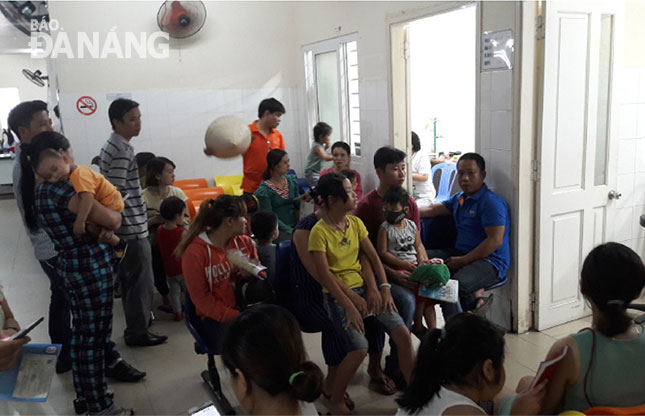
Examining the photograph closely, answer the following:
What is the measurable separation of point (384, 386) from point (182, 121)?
4.11 metres

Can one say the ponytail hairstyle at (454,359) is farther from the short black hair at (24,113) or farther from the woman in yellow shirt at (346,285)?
the short black hair at (24,113)

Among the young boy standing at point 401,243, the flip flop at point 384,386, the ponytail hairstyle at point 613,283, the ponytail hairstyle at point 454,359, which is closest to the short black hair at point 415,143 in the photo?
the young boy standing at point 401,243

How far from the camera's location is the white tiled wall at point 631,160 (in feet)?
12.3

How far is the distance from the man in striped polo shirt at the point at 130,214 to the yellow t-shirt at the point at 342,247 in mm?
1258

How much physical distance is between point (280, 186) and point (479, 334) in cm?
264

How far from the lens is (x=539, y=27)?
3.11 metres

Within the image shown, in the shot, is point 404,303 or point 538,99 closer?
point 404,303

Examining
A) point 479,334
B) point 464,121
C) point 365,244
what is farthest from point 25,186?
point 464,121

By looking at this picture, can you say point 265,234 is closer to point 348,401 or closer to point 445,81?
point 348,401

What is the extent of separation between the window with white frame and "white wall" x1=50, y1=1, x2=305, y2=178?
1.04ft

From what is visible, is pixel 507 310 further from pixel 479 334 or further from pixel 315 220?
pixel 479 334

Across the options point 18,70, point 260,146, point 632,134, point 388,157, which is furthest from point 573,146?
point 18,70

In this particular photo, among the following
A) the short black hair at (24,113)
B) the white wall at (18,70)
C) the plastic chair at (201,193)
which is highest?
the white wall at (18,70)

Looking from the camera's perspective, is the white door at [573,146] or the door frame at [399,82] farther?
the door frame at [399,82]
